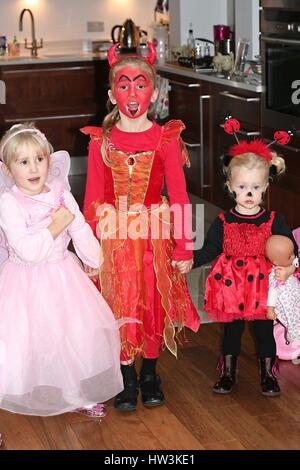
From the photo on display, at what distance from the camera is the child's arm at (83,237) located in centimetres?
289

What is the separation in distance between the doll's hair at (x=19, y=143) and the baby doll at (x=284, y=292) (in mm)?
827

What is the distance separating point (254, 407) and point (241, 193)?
0.73 metres

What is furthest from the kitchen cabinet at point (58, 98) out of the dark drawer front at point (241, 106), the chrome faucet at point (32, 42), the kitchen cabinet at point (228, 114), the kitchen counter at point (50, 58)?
the dark drawer front at point (241, 106)

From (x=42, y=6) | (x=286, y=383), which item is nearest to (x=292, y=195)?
(x=286, y=383)

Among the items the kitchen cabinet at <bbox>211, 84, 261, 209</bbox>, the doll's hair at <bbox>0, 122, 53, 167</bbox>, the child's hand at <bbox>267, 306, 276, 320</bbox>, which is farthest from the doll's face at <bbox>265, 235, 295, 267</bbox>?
the kitchen cabinet at <bbox>211, 84, 261, 209</bbox>

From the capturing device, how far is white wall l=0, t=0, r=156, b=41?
7352 mm

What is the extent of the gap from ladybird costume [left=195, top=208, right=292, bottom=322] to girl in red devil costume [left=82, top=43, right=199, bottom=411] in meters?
0.14

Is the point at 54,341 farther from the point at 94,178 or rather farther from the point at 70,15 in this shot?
the point at 70,15

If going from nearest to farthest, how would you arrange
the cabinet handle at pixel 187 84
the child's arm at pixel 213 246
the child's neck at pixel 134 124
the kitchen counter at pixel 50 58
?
the child's neck at pixel 134 124, the child's arm at pixel 213 246, the cabinet handle at pixel 187 84, the kitchen counter at pixel 50 58

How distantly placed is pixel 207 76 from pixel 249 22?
1.54 ft

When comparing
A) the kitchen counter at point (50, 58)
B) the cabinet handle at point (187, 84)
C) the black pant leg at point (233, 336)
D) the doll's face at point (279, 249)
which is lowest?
the black pant leg at point (233, 336)

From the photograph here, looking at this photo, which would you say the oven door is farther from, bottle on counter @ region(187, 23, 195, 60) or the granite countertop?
bottle on counter @ region(187, 23, 195, 60)

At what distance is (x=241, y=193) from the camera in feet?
9.58

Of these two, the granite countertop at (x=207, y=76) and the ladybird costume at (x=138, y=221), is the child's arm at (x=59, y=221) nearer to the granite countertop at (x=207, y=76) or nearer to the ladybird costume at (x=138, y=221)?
the ladybird costume at (x=138, y=221)
